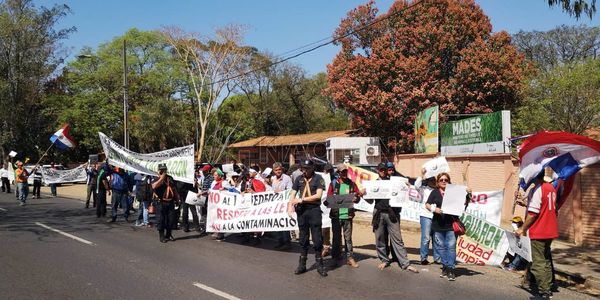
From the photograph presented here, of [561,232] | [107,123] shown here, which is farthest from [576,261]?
[107,123]

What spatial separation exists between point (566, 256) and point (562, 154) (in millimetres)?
2934

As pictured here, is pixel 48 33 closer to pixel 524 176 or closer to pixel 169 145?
pixel 169 145

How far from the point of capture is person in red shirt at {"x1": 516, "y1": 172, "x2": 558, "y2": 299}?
6.83 m

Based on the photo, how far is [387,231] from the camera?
8.88 m

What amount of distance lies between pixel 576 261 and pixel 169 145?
4034 centimetres

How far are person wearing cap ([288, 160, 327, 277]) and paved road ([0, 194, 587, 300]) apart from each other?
0.31 metres

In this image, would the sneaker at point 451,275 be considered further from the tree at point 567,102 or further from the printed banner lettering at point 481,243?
the tree at point 567,102

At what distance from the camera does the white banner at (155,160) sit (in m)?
12.4

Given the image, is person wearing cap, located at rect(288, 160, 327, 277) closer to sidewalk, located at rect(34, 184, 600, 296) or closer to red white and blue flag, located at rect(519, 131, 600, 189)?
sidewalk, located at rect(34, 184, 600, 296)

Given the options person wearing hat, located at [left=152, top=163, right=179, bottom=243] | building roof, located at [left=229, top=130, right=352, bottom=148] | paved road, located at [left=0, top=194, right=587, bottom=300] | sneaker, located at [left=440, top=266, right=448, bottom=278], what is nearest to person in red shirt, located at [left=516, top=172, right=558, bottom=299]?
paved road, located at [left=0, top=194, right=587, bottom=300]

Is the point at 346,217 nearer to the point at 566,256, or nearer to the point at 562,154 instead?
the point at 562,154

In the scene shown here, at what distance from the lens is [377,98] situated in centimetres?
2581

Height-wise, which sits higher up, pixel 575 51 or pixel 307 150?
pixel 575 51

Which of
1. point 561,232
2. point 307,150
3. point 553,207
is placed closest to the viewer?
point 553,207
